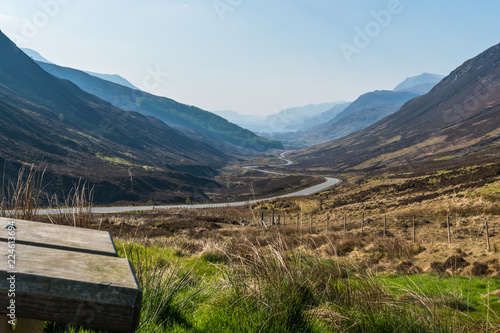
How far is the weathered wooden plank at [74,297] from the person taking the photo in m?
1.16

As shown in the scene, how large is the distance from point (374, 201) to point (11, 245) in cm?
4464

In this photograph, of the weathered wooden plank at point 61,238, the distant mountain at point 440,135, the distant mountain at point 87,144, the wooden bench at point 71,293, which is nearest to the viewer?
the wooden bench at point 71,293

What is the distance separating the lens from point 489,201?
28.3m

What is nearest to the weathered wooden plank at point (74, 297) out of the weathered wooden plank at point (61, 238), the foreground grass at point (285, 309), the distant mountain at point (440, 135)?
the weathered wooden plank at point (61, 238)

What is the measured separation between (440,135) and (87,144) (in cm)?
11711

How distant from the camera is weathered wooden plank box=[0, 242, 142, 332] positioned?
45.5 inches

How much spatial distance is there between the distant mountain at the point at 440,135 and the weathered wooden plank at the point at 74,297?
81.0m

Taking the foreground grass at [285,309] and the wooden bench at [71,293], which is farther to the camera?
the foreground grass at [285,309]

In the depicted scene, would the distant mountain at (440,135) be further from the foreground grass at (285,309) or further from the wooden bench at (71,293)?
the wooden bench at (71,293)

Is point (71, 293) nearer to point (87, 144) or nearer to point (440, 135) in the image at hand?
point (87, 144)

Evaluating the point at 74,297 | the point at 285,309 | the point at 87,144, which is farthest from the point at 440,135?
the point at 74,297

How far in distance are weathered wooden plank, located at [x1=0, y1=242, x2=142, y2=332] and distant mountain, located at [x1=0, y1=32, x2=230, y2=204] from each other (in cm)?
3378

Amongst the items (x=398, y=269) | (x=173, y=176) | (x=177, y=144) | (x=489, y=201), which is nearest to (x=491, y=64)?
(x=177, y=144)

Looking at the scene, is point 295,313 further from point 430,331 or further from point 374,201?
point 374,201
